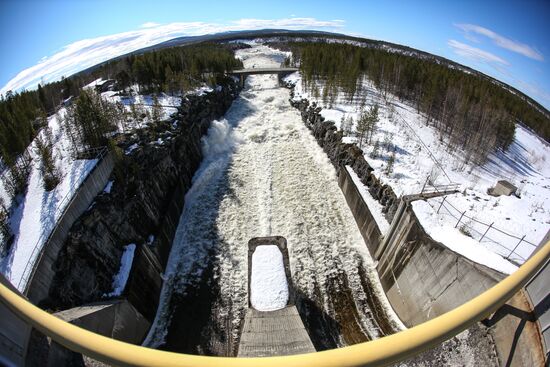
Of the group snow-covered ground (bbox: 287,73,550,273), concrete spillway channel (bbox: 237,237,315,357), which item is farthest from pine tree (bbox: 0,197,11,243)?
snow-covered ground (bbox: 287,73,550,273)

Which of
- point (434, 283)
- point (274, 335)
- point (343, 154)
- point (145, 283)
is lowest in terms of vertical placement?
point (145, 283)

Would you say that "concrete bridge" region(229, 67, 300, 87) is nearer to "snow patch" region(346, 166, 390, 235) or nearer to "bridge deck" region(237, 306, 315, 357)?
"snow patch" region(346, 166, 390, 235)

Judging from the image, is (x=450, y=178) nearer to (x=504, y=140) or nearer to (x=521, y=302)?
(x=521, y=302)

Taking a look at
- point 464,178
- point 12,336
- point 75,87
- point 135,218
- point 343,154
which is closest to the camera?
point 12,336

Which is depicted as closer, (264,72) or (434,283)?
(434,283)

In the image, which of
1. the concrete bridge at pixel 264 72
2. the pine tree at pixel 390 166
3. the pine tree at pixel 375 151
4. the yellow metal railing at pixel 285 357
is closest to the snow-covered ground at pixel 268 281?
the pine tree at pixel 390 166

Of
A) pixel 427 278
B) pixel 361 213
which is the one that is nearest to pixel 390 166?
pixel 361 213

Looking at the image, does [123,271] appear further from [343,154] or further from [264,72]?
[264,72]

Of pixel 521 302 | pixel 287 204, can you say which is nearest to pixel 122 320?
pixel 287 204
